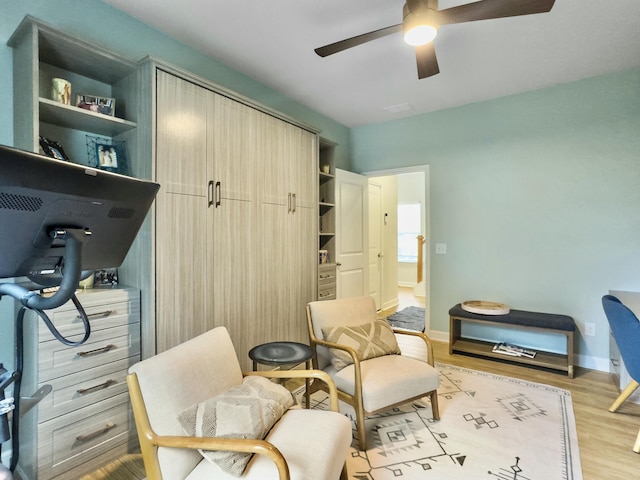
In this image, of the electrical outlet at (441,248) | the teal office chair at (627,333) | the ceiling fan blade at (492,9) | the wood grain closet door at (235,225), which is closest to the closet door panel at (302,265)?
the wood grain closet door at (235,225)

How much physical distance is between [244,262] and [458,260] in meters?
2.64

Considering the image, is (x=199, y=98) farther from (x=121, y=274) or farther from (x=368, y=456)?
(x=368, y=456)

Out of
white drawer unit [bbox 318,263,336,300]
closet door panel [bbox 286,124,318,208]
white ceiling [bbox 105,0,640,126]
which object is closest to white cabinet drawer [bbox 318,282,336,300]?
white drawer unit [bbox 318,263,336,300]

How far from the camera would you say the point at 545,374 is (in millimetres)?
3068

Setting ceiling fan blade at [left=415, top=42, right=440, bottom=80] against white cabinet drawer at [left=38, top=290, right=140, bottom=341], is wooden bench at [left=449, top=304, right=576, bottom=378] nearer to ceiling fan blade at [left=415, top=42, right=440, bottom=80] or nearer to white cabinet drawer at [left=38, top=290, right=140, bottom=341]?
ceiling fan blade at [left=415, top=42, right=440, bottom=80]

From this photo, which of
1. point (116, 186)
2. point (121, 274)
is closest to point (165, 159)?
point (121, 274)

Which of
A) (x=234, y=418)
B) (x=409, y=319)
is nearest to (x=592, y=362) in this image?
(x=409, y=319)

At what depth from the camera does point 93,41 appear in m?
2.09

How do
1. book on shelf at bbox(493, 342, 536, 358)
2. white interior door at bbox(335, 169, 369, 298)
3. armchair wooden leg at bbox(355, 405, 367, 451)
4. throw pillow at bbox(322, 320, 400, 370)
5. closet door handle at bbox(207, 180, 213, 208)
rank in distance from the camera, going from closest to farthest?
1. armchair wooden leg at bbox(355, 405, 367, 451)
2. throw pillow at bbox(322, 320, 400, 370)
3. closet door handle at bbox(207, 180, 213, 208)
4. book on shelf at bbox(493, 342, 536, 358)
5. white interior door at bbox(335, 169, 369, 298)

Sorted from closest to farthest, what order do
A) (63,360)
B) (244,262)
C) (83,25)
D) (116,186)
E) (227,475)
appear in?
1. (116,186)
2. (227,475)
3. (63,360)
4. (83,25)
5. (244,262)

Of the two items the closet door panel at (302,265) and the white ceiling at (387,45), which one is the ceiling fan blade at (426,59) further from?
the closet door panel at (302,265)

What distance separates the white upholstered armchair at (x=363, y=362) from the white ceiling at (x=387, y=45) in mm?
2041

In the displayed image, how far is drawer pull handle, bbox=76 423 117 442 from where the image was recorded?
173 cm

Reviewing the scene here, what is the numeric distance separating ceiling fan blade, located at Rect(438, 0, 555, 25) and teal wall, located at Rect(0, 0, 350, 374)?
6.32 feet
